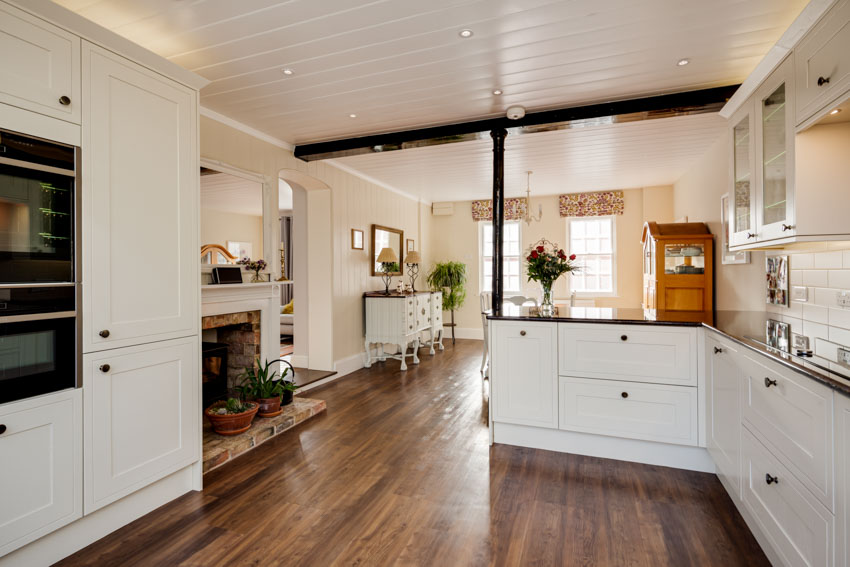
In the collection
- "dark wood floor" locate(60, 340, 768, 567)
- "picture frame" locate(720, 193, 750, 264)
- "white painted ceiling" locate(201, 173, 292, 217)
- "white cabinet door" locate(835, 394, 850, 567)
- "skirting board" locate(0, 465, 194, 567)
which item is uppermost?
"white painted ceiling" locate(201, 173, 292, 217)

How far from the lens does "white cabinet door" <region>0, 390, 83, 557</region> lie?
159 cm

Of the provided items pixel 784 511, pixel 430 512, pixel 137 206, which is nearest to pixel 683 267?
pixel 784 511

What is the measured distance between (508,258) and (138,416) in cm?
631

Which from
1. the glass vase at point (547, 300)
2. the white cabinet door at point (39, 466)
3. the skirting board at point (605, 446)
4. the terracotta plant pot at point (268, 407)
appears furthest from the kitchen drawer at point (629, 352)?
the white cabinet door at point (39, 466)

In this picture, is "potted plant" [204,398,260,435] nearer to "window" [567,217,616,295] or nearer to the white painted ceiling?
the white painted ceiling

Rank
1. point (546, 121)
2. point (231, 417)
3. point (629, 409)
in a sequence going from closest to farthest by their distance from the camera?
point (629, 409), point (231, 417), point (546, 121)

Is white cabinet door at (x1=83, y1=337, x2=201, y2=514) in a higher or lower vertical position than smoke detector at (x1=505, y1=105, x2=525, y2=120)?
lower

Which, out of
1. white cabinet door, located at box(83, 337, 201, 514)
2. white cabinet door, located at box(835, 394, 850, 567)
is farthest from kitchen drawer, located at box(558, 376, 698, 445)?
white cabinet door, located at box(83, 337, 201, 514)

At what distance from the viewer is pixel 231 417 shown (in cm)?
291

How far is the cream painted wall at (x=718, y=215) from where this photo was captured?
3269 millimetres

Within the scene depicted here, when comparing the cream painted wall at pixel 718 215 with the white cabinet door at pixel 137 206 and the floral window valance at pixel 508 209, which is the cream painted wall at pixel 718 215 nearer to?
the floral window valance at pixel 508 209

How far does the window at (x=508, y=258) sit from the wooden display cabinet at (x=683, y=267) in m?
2.90

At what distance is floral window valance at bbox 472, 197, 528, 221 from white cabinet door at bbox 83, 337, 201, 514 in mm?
5908

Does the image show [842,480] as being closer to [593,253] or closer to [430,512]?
[430,512]
